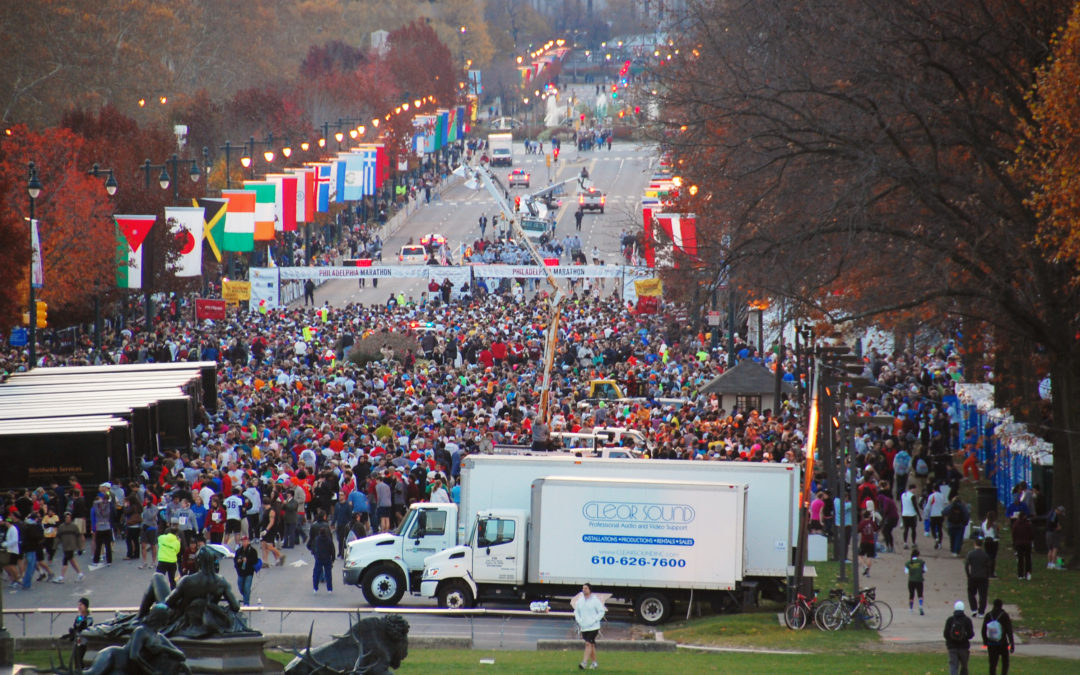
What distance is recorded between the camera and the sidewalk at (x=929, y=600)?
21062 mm

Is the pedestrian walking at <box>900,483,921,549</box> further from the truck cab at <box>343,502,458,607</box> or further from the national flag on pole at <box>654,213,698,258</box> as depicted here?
the national flag on pole at <box>654,213,698,258</box>

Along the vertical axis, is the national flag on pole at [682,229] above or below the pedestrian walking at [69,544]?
above

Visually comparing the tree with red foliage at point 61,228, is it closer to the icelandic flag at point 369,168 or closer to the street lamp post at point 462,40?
the icelandic flag at point 369,168

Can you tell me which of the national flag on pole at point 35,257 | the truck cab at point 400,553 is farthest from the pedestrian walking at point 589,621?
the national flag on pole at point 35,257

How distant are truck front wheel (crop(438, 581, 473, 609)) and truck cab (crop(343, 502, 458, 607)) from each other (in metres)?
0.88

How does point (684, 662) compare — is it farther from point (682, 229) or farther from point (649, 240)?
point (649, 240)

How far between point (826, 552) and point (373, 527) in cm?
791

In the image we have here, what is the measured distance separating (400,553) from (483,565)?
1541 millimetres

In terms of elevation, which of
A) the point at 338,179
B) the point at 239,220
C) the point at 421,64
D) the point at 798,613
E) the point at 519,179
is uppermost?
the point at 421,64

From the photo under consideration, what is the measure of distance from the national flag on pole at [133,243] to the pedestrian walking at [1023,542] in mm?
28353

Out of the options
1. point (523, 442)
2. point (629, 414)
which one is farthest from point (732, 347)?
point (523, 442)

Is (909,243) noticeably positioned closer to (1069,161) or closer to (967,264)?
(967,264)

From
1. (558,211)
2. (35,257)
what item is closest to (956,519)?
(35,257)

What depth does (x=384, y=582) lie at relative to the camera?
947 inches
